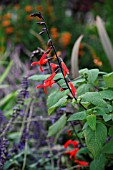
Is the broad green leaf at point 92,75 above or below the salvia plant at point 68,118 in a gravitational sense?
above

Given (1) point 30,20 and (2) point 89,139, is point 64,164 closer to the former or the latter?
(2) point 89,139

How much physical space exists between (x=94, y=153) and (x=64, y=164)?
1252 millimetres

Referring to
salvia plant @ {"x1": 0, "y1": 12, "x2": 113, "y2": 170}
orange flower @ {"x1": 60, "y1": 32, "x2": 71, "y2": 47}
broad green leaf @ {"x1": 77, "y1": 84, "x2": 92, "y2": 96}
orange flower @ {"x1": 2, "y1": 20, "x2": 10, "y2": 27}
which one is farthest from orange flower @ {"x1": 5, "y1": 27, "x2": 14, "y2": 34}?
broad green leaf @ {"x1": 77, "y1": 84, "x2": 92, "y2": 96}

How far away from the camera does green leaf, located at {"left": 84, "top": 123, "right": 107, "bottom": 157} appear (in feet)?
5.26

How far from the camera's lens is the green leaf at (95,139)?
1.60 metres

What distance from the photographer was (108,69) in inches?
159

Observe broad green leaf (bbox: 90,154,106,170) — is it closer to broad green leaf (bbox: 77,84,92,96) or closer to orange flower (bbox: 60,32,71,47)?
broad green leaf (bbox: 77,84,92,96)

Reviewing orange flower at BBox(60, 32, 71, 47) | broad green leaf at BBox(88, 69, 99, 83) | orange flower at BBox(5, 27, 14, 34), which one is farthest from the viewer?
orange flower at BBox(5, 27, 14, 34)

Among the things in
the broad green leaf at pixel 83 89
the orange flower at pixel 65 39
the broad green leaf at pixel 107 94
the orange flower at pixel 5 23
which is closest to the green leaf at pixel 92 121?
the broad green leaf at pixel 107 94

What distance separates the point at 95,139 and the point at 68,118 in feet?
1.20

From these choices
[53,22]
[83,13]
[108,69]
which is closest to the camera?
[108,69]

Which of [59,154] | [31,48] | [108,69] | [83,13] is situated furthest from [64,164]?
[83,13]

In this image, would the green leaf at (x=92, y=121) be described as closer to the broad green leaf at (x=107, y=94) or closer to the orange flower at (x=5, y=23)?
the broad green leaf at (x=107, y=94)

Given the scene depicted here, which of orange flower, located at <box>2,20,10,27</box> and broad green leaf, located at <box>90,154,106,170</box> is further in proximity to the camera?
orange flower, located at <box>2,20,10,27</box>
